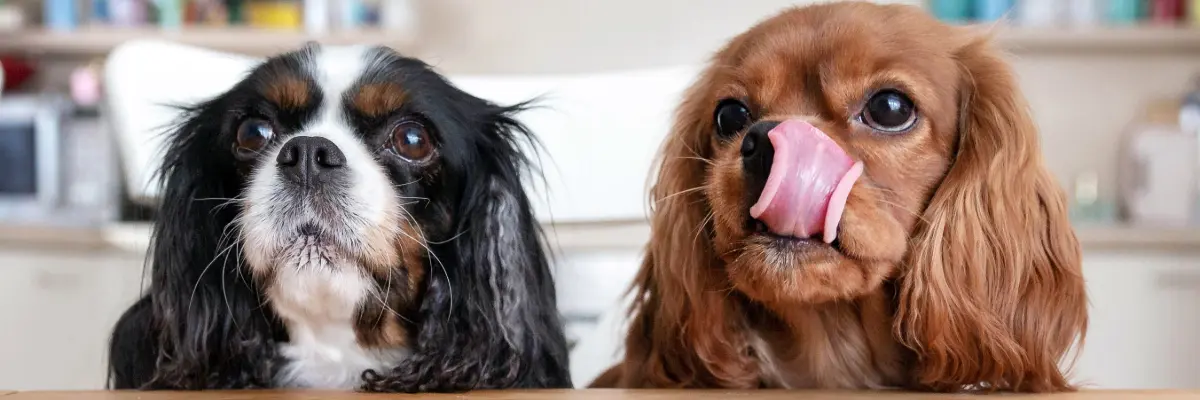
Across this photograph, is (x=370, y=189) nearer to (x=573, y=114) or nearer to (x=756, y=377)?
(x=756, y=377)

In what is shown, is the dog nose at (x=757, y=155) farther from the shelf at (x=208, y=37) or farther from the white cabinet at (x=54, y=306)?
the shelf at (x=208, y=37)

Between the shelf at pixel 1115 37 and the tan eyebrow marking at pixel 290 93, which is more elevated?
the shelf at pixel 1115 37

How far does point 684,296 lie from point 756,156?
0.29 meters

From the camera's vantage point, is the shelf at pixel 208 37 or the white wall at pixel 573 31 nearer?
the shelf at pixel 208 37

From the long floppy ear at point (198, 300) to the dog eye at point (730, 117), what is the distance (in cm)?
58

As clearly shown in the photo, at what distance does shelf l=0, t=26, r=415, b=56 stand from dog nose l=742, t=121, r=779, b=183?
259cm

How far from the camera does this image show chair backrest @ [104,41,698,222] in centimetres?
172

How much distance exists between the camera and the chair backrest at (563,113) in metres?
1.72

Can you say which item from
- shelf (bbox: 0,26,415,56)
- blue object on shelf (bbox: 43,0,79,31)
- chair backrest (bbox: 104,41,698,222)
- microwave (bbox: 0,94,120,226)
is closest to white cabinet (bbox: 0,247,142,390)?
microwave (bbox: 0,94,120,226)

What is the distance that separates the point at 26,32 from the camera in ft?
11.5


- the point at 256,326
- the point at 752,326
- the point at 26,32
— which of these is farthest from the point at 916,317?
the point at 26,32

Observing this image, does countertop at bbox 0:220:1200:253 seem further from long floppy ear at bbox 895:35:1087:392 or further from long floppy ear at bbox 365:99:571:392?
long floppy ear at bbox 895:35:1087:392

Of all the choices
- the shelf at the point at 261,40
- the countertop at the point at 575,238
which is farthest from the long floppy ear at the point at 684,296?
the shelf at the point at 261,40

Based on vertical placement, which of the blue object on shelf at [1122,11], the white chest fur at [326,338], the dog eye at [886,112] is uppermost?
the blue object on shelf at [1122,11]
